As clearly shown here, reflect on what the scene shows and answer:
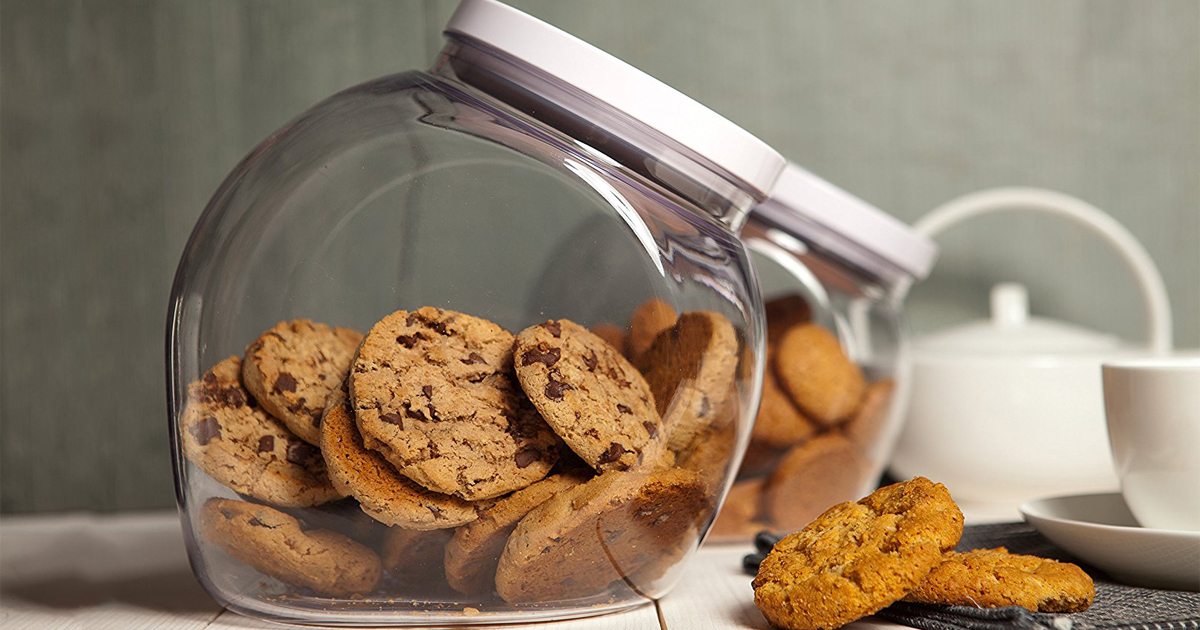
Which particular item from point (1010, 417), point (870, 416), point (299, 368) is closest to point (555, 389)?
point (299, 368)

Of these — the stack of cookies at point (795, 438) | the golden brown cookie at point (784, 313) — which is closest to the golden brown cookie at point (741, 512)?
the stack of cookies at point (795, 438)

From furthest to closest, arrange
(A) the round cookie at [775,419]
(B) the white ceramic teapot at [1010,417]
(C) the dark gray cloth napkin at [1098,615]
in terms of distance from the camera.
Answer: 1. (B) the white ceramic teapot at [1010,417]
2. (A) the round cookie at [775,419]
3. (C) the dark gray cloth napkin at [1098,615]

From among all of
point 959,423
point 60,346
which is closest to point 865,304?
point 959,423

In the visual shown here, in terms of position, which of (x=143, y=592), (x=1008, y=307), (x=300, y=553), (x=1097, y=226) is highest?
(x=1097, y=226)

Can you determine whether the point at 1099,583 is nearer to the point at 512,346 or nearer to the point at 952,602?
the point at 952,602

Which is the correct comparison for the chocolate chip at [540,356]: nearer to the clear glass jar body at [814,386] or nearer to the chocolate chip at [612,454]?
the chocolate chip at [612,454]

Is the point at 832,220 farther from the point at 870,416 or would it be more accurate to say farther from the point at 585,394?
the point at 585,394
